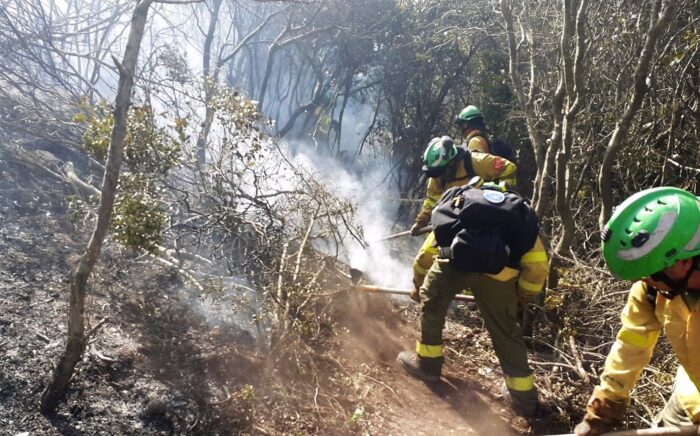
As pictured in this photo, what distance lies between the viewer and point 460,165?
4492mm

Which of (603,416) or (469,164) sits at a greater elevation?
(469,164)

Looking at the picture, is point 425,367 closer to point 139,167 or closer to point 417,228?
point 417,228

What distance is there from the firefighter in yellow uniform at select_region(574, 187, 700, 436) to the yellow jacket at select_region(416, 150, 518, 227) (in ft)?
7.76

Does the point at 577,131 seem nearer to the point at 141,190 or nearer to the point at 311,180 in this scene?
the point at 311,180

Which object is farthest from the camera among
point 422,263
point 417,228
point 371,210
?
point 371,210

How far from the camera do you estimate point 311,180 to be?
482 centimetres

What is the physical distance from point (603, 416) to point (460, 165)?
283cm

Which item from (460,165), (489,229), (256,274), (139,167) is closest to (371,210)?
(460,165)

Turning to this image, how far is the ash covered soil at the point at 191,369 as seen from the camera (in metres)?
2.78

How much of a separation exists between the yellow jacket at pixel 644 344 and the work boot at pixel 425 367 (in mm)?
1541

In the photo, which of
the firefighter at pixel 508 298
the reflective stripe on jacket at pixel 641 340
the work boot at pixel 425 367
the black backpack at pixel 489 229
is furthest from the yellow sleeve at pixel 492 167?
the reflective stripe on jacket at pixel 641 340

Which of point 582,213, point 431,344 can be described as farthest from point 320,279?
point 582,213

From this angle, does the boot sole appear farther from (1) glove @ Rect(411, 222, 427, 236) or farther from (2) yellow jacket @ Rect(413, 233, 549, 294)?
(1) glove @ Rect(411, 222, 427, 236)

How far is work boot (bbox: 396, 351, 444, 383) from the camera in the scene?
3.51 meters
